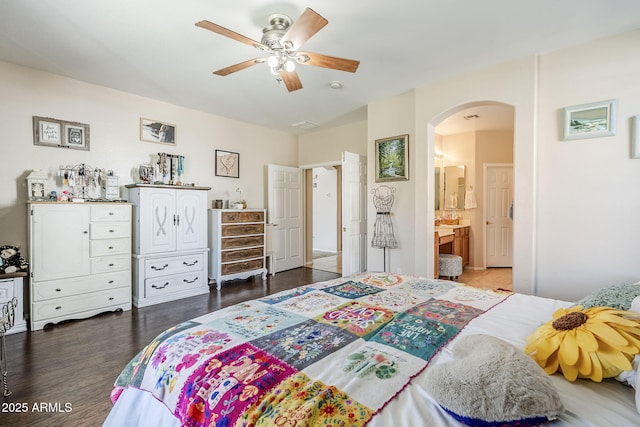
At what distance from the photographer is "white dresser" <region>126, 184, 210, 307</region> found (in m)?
3.61

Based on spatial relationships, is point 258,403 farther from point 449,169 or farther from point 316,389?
point 449,169

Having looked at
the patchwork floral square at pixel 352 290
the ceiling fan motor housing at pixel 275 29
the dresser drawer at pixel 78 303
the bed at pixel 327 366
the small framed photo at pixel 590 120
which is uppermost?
the ceiling fan motor housing at pixel 275 29

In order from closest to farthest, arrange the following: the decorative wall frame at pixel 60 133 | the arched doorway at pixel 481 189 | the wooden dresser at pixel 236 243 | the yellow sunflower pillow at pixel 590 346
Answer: the yellow sunflower pillow at pixel 590 346, the decorative wall frame at pixel 60 133, the wooden dresser at pixel 236 243, the arched doorway at pixel 481 189

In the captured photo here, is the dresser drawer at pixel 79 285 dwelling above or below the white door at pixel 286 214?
below

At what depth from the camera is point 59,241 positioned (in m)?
3.04

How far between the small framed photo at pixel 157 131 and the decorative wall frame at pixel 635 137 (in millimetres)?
5131

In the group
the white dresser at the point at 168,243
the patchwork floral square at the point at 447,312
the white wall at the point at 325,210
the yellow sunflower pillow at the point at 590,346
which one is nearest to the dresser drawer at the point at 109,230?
the white dresser at the point at 168,243

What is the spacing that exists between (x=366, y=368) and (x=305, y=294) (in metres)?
0.89

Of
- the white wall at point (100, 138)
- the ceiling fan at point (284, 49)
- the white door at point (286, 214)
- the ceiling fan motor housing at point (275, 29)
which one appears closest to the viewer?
the ceiling fan at point (284, 49)

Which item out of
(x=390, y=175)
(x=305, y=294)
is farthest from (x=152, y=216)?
(x=390, y=175)

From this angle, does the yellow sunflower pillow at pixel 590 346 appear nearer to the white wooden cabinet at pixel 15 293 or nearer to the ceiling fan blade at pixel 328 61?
the ceiling fan blade at pixel 328 61

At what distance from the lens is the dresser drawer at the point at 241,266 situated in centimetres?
444

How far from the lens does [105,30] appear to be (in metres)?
2.45

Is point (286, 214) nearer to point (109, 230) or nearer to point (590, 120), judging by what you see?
point (109, 230)
